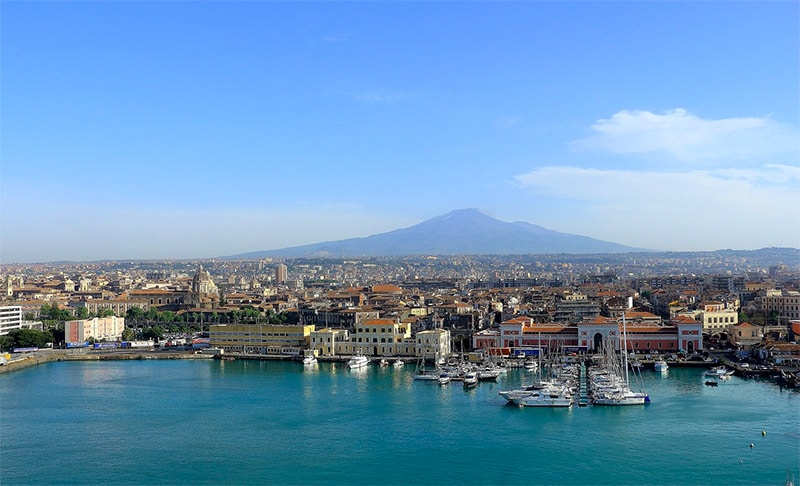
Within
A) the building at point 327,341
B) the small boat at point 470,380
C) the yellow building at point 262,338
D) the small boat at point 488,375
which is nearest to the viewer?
the small boat at point 470,380

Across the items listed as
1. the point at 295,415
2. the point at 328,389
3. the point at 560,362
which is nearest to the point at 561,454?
the point at 295,415

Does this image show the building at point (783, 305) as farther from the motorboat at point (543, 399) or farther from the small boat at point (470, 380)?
the motorboat at point (543, 399)

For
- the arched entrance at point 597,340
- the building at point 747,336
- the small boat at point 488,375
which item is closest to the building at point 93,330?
the small boat at point 488,375

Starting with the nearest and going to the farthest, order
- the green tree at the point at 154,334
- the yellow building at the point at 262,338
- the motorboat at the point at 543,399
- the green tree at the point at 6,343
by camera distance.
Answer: the motorboat at the point at 543,399 → the yellow building at the point at 262,338 → the green tree at the point at 6,343 → the green tree at the point at 154,334

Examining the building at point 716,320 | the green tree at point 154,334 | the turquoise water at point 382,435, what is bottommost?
the turquoise water at point 382,435

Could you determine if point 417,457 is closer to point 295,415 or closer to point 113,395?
point 295,415

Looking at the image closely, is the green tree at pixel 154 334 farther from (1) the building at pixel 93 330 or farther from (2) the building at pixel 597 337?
(2) the building at pixel 597 337

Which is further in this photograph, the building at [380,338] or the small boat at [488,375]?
the building at [380,338]

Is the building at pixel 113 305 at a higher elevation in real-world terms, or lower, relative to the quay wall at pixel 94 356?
higher
